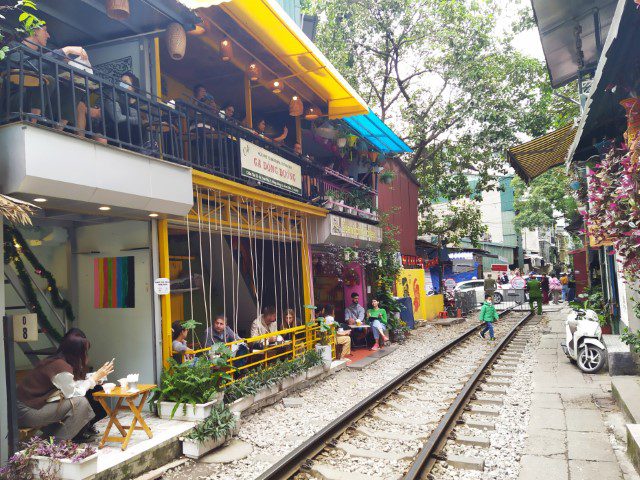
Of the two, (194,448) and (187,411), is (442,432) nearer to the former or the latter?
(194,448)

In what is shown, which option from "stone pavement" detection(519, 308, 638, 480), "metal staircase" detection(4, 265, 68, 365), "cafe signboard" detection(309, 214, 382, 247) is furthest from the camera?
"cafe signboard" detection(309, 214, 382, 247)

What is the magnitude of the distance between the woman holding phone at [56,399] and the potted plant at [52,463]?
51cm

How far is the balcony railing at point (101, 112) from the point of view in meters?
5.09

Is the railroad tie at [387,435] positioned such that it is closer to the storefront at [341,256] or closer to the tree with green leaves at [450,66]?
the storefront at [341,256]

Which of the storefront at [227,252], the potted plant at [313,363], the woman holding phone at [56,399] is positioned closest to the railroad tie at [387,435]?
the storefront at [227,252]

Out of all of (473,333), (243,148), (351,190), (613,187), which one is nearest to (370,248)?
(351,190)

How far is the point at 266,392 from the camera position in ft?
26.9

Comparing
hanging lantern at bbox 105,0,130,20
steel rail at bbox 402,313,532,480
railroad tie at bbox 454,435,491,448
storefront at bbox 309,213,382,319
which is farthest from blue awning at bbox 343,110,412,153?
railroad tie at bbox 454,435,491,448

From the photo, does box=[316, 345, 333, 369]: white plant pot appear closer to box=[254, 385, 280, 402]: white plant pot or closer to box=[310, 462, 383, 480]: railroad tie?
box=[254, 385, 280, 402]: white plant pot

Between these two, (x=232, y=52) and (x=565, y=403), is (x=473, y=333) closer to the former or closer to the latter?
(x=565, y=403)

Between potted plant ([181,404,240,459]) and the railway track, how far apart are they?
1.04 meters

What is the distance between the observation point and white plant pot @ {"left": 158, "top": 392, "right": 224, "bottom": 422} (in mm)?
6387

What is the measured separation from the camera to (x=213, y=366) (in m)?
7.03

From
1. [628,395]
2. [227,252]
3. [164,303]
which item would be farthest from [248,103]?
[628,395]
